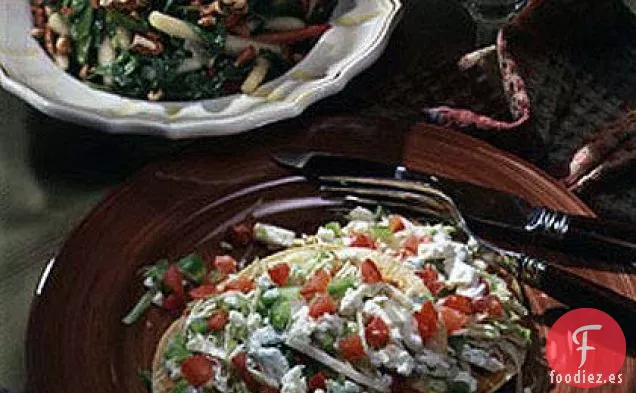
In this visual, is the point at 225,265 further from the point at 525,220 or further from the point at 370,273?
A: the point at 525,220

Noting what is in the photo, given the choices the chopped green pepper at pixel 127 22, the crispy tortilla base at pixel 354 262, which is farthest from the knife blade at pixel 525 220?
the chopped green pepper at pixel 127 22

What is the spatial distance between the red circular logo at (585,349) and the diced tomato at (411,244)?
0.43 feet

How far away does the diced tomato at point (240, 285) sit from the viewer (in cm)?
104

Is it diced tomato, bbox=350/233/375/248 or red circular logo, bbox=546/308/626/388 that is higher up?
diced tomato, bbox=350/233/375/248

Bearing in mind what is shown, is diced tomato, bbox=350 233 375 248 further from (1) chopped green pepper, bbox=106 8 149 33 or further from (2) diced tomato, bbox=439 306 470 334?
(1) chopped green pepper, bbox=106 8 149 33

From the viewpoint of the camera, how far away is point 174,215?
1138 millimetres

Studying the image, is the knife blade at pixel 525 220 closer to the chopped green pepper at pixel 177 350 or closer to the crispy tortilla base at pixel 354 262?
the crispy tortilla base at pixel 354 262

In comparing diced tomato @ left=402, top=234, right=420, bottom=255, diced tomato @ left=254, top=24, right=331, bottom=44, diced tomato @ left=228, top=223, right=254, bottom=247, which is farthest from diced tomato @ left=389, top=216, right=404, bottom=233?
diced tomato @ left=254, top=24, right=331, bottom=44

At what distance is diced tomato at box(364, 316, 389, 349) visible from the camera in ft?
3.19

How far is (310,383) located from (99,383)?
0.55ft

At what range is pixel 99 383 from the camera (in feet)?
3.27

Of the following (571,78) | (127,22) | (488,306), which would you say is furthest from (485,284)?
(127,22)

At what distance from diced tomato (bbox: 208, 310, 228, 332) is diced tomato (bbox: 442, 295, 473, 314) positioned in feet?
0.58

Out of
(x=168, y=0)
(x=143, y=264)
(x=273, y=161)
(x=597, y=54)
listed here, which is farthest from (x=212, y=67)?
(x=597, y=54)
